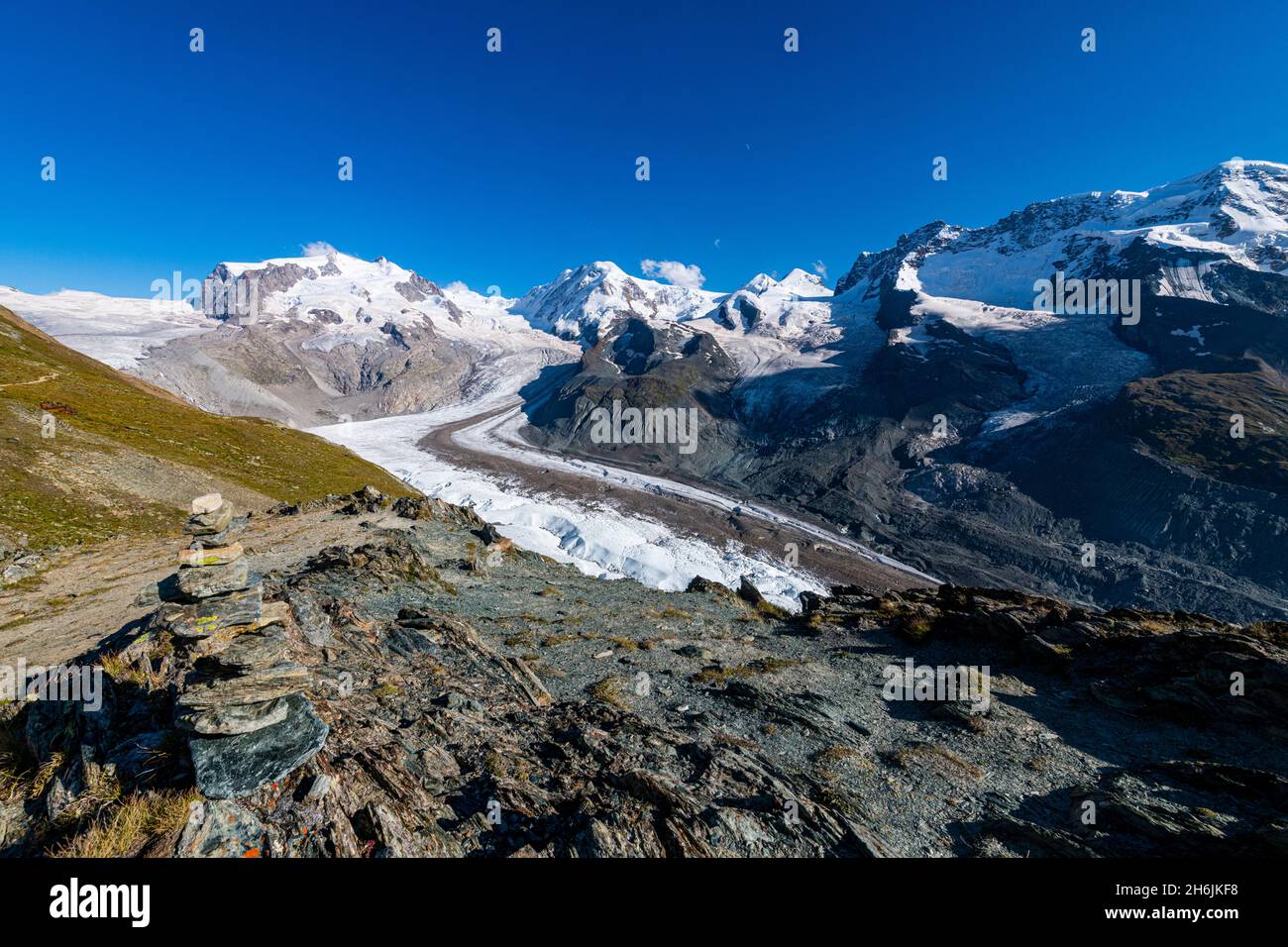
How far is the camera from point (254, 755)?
24.7ft

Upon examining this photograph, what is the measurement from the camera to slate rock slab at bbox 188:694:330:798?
7.05m

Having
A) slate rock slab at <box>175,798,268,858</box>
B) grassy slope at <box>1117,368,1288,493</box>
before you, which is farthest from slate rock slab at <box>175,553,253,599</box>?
grassy slope at <box>1117,368,1288,493</box>

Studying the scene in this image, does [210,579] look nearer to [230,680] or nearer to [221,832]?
[230,680]

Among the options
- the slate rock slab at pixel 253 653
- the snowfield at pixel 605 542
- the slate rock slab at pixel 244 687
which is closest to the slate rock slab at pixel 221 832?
the slate rock slab at pixel 244 687

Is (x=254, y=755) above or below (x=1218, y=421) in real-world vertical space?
below

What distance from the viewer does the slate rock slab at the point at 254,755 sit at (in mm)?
7047

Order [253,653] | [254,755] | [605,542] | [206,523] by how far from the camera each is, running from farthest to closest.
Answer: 1. [605,542]
2. [206,523]
3. [253,653]
4. [254,755]
